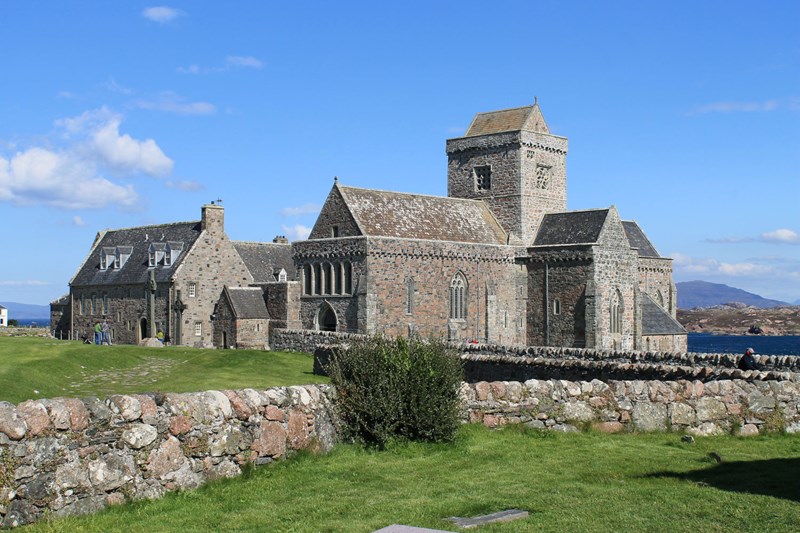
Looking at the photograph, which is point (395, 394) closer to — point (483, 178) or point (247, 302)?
point (247, 302)

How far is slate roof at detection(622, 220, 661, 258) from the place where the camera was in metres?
70.4

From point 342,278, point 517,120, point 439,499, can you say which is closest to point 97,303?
point 342,278

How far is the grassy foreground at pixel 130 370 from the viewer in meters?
27.5

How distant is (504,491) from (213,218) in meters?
51.3

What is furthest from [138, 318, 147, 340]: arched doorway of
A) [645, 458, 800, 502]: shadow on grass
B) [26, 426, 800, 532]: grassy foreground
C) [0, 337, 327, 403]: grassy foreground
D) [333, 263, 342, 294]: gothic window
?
[645, 458, 800, 502]: shadow on grass

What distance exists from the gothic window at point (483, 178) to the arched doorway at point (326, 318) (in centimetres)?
1522

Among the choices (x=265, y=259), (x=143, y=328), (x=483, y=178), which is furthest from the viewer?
(x=265, y=259)

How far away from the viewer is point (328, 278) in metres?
Result: 55.1

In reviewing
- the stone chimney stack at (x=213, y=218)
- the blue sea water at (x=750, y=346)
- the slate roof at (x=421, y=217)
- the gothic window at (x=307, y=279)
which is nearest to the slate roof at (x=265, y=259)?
the stone chimney stack at (x=213, y=218)

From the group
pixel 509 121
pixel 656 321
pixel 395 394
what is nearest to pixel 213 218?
pixel 509 121

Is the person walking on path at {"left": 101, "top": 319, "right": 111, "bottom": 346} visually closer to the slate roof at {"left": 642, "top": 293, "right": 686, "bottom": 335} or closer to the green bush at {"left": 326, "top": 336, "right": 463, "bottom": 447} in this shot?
the slate roof at {"left": 642, "top": 293, "right": 686, "bottom": 335}

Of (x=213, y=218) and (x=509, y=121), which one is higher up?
(x=509, y=121)

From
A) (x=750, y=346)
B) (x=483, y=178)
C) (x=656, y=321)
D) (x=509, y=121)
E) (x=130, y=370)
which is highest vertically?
(x=509, y=121)

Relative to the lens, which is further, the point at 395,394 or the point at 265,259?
the point at 265,259
